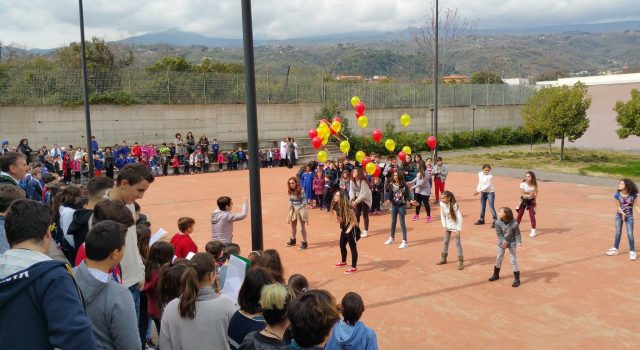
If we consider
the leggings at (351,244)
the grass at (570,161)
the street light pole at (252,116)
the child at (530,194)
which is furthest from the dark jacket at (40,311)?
the grass at (570,161)

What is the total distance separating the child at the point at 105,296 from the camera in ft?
10.2

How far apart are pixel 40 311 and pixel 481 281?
24.3ft

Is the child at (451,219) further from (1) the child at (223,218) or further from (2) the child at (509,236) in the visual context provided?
(1) the child at (223,218)

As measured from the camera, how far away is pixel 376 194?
14.3 metres

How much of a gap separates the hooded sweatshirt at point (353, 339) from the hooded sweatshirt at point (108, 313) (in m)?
1.44

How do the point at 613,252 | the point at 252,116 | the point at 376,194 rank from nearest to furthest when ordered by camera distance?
the point at 252,116, the point at 613,252, the point at 376,194

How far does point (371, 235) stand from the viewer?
1201 centimetres

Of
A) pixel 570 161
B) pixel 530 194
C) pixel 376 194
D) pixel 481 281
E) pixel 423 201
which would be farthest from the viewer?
pixel 570 161

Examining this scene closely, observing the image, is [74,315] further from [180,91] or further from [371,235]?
[180,91]

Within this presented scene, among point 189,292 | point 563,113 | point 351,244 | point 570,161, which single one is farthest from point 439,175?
point 570,161

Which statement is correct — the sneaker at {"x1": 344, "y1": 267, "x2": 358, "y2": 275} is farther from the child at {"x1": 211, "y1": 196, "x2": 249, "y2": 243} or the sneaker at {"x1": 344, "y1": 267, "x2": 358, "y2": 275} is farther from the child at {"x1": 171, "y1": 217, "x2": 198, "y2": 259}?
the child at {"x1": 171, "y1": 217, "x2": 198, "y2": 259}

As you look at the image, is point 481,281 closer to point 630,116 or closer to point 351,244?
point 351,244

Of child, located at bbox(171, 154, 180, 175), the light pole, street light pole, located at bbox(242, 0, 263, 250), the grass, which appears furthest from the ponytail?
the light pole

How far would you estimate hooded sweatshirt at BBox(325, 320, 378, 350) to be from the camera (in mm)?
3832
